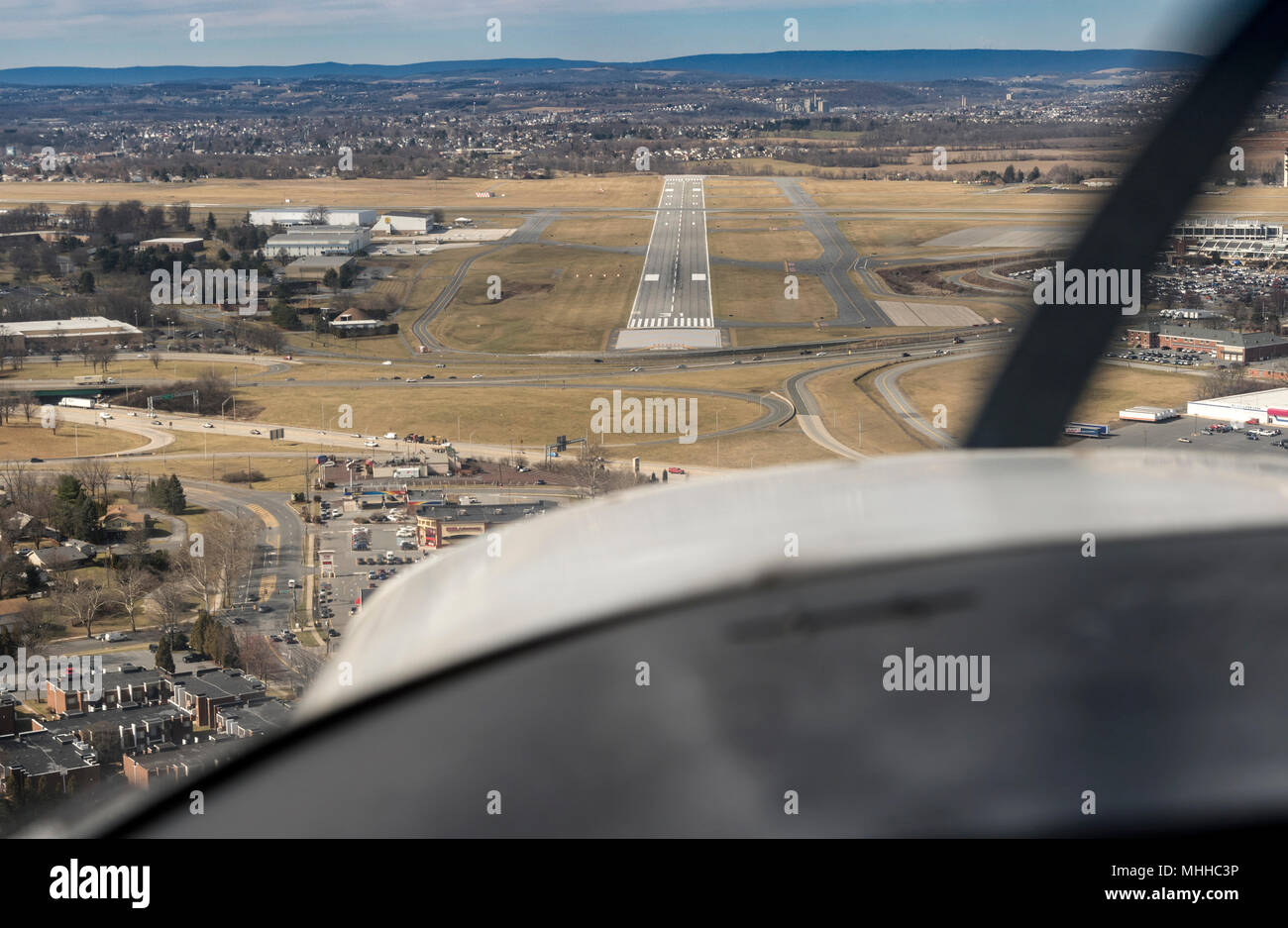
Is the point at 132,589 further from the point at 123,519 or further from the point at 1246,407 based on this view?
the point at 1246,407

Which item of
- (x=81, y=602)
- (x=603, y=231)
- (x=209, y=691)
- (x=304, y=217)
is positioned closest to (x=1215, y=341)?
(x=209, y=691)

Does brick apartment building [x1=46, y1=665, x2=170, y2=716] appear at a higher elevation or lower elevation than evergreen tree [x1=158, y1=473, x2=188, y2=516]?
lower

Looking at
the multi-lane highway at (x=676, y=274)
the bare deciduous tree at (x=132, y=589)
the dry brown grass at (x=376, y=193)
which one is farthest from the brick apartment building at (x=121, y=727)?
the dry brown grass at (x=376, y=193)

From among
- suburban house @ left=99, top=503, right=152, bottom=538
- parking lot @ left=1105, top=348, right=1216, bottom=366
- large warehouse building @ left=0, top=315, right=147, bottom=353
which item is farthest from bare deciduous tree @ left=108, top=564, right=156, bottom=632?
large warehouse building @ left=0, top=315, right=147, bottom=353

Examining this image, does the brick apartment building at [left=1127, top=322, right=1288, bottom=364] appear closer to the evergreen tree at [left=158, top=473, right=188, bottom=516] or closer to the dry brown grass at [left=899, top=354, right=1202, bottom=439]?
the dry brown grass at [left=899, top=354, right=1202, bottom=439]

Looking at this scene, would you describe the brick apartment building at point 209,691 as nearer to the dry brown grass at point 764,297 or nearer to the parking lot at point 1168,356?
the parking lot at point 1168,356

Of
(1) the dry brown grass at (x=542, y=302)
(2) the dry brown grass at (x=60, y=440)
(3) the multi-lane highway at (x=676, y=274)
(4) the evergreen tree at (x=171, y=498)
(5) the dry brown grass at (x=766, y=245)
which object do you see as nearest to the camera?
(4) the evergreen tree at (x=171, y=498)

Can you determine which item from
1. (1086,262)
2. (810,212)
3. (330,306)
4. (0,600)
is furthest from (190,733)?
(810,212)
